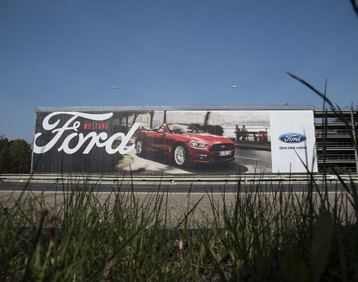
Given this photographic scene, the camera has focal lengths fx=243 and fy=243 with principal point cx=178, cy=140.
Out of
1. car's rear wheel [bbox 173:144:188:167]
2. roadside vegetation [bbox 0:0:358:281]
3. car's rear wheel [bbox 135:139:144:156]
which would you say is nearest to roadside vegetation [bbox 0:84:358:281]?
roadside vegetation [bbox 0:0:358:281]

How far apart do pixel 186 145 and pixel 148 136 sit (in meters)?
4.70

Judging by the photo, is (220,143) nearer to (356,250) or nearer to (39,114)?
(39,114)

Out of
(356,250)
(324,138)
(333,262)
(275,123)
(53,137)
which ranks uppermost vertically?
(275,123)

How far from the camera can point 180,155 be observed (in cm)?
2114

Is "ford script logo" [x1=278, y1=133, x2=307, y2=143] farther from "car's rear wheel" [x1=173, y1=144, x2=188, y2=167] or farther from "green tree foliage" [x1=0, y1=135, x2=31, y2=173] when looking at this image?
"green tree foliage" [x1=0, y1=135, x2=31, y2=173]

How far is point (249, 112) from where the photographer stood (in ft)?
84.0

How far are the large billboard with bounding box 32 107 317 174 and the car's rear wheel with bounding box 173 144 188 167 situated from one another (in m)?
1.51

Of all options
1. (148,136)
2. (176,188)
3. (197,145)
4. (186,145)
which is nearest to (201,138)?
(197,145)

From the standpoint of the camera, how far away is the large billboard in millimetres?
23734

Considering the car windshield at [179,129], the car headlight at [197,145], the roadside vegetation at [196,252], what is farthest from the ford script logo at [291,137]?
the roadside vegetation at [196,252]

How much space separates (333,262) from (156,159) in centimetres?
2234

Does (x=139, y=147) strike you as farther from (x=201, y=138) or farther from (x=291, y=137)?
(x=291, y=137)

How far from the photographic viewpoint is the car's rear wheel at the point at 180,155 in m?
20.8

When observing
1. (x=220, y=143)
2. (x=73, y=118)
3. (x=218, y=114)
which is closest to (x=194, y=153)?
(x=220, y=143)
